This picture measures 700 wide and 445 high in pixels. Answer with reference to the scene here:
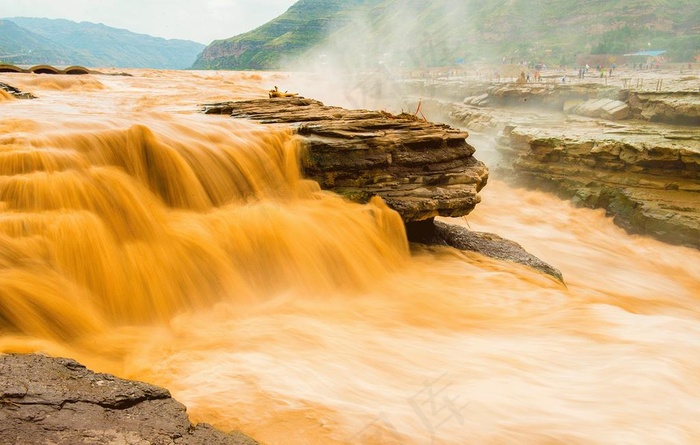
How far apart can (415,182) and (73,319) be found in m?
5.06

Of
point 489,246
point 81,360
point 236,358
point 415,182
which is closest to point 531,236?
point 489,246

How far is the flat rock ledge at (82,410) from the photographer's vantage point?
2.26 meters

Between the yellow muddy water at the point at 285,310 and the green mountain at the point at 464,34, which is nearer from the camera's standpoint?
the yellow muddy water at the point at 285,310

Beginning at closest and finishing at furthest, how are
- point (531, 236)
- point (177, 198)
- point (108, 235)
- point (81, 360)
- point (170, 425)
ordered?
point (170, 425), point (81, 360), point (108, 235), point (177, 198), point (531, 236)

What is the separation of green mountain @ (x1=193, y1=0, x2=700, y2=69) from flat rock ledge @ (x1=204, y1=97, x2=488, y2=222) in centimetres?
5048

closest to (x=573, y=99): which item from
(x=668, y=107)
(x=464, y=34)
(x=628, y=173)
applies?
(x=668, y=107)

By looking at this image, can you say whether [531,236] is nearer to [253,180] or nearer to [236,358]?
[253,180]

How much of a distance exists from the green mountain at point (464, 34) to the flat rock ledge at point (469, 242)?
167 ft

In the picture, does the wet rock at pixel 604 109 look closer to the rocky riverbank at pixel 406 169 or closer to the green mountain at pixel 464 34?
the rocky riverbank at pixel 406 169

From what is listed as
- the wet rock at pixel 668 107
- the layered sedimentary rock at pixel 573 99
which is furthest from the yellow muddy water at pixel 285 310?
the layered sedimentary rock at pixel 573 99

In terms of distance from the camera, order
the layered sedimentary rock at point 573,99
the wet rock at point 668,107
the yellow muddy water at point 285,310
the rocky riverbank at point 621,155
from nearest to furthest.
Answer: the yellow muddy water at point 285,310 < the rocky riverbank at point 621,155 < the wet rock at point 668,107 < the layered sedimentary rock at point 573,99

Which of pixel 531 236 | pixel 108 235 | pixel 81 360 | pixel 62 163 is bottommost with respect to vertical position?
pixel 531 236

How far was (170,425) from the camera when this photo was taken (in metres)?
2.56

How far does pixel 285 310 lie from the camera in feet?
16.6
